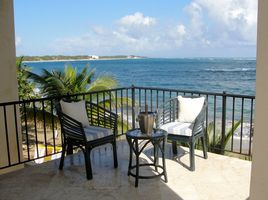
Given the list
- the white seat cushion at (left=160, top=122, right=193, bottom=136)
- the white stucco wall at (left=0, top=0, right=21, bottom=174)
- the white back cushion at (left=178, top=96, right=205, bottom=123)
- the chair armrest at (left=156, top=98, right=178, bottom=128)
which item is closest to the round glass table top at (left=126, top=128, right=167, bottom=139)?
the white seat cushion at (left=160, top=122, right=193, bottom=136)

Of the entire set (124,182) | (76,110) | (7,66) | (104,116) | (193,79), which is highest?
(7,66)

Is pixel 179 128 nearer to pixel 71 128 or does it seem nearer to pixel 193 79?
pixel 71 128

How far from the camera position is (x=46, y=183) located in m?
3.38

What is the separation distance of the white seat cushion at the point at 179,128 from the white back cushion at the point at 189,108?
0.15 meters

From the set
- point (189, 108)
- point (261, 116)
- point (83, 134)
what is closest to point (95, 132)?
point (83, 134)

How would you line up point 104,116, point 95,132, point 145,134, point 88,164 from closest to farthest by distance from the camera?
point 145,134, point 88,164, point 95,132, point 104,116

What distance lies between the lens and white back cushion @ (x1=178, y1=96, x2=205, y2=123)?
4.11 m

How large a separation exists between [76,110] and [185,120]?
149cm

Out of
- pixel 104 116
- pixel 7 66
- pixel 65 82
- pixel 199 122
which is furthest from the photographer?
pixel 65 82

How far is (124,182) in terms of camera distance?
3.37 meters

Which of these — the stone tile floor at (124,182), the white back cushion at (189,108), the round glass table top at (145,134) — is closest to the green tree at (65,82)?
the stone tile floor at (124,182)

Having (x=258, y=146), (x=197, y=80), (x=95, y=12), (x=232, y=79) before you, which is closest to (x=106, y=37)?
(x=95, y=12)

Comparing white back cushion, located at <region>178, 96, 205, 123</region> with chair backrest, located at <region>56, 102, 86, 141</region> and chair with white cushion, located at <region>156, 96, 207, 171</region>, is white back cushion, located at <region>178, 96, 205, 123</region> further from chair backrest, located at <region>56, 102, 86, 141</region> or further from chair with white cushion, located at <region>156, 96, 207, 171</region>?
chair backrest, located at <region>56, 102, 86, 141</region>

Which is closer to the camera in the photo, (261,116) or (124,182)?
(261,116)
